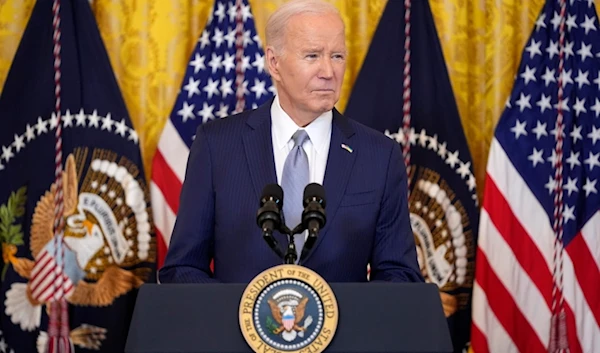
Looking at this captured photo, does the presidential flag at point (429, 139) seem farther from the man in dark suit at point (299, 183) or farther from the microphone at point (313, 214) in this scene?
the microphone at point (313, 214)

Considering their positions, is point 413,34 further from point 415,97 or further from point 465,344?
point 465,344

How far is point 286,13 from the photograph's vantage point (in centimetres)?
247

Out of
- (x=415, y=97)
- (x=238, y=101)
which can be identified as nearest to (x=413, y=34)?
(x=415, y=97)

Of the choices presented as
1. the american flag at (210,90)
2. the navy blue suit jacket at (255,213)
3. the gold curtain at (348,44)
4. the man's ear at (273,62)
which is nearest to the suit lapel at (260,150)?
the navy blue suit jacket at (255,213)

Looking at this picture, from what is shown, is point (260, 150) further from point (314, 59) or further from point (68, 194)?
point (68, 194)

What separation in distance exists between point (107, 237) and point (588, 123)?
7.01 ft

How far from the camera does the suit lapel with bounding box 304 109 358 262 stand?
94.3 inches

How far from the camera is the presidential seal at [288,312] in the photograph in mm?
1731

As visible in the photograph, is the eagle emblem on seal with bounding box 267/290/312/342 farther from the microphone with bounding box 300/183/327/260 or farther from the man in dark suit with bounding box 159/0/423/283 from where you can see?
the man in dark suit with bounding box 159/0/423/283

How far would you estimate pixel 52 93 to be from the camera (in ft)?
13.0

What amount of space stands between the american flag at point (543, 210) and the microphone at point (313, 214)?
87.8 inches

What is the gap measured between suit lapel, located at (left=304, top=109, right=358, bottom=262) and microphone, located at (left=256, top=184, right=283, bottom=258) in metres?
0.41

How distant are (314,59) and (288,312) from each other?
0.90 m

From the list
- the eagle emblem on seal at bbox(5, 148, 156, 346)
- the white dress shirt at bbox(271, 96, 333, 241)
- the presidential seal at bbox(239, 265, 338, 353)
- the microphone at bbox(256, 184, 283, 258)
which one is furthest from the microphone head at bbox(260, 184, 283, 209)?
the eagle emblem on seal at bbox(5, 148, 156, 346)
